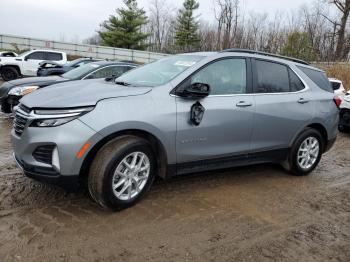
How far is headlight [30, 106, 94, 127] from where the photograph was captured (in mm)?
3385

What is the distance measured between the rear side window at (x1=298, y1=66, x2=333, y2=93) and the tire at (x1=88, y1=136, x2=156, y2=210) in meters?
2.97

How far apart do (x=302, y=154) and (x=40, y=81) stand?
20.0 feet

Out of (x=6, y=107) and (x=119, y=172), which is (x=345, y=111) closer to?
(x=119, y=172)

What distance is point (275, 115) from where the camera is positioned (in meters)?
4.82

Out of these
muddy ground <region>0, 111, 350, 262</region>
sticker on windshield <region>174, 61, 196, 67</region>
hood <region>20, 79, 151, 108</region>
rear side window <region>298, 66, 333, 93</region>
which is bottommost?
muddy ground <region>0, 111, 350, 262</region>

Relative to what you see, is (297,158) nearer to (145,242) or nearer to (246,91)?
(246,91)

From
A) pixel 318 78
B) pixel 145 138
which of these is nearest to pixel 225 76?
pixel 145 138

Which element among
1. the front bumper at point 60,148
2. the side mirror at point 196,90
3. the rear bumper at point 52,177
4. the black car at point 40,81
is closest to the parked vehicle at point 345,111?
the black car at point 40,81

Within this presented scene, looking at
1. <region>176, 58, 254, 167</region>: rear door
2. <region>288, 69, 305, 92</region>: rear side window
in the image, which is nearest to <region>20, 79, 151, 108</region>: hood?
<region>176, 58, 254, 167</region>: rear door

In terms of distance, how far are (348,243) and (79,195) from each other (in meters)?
2.85

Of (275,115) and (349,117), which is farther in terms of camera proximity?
(349,117)

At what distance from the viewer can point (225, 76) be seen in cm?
447

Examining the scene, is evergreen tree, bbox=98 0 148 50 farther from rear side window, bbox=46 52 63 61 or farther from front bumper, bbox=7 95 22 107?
front bumper, bbox=7 95 22 107

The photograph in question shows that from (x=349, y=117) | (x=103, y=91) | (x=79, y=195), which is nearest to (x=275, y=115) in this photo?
(x=103, y=91)
